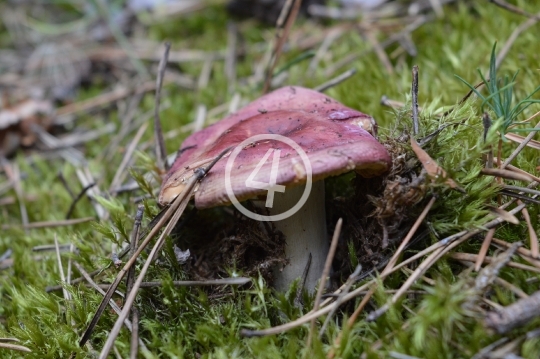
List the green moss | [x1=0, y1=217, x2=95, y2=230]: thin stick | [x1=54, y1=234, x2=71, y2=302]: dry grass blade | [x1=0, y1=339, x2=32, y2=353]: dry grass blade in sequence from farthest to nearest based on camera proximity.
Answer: [x1=0, y1=217, x2=95, y2=230]: thin stick → [x1=54, y1=234, x2=71, y2=302]: dry grass blade → [x1=0, y1=339, x2=32, y2=353]: dry grass blade → the green moss

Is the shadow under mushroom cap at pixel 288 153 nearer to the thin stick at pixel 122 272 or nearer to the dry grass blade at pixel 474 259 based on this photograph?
the thin stick at pixel 122 272

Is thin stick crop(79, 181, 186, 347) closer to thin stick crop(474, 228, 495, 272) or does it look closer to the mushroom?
the mushroom

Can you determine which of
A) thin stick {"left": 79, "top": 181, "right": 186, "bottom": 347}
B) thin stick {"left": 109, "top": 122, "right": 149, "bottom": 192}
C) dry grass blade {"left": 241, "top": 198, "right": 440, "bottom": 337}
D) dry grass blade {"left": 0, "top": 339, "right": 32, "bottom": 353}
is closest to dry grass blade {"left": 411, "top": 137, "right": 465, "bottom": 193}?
dry grass blade {"left": 241, "top": 198, "right": 440, "bottom": 337}

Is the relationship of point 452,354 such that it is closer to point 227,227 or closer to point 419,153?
point 419,153

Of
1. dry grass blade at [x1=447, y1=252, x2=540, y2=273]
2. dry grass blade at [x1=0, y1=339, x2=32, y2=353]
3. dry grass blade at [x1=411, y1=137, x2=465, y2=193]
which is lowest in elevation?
dry grass blade at [x1=0, y1=339, x2=32, y2=353]

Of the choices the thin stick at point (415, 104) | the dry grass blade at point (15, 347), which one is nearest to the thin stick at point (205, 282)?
the dry grass blade at point (15, 347)

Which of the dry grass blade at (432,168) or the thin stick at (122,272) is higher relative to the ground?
the dry grass blade at (432,168)

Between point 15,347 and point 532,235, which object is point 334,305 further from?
point 15,347

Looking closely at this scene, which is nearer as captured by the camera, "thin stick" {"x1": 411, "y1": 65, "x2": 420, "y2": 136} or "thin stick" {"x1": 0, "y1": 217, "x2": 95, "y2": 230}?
"thin stick" {"x1": 411, "y1": 65, "x2": 420, "y2": 136}
